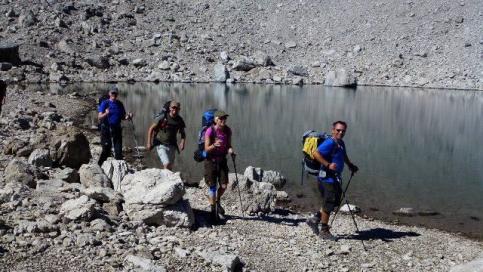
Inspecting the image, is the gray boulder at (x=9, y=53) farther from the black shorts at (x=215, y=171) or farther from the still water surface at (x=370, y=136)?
the black shorts at (x=215, y=171)

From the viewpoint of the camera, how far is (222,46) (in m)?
64.6

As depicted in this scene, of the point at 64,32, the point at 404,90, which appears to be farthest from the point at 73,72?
the point at 404,90

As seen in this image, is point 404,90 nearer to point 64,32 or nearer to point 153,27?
point 153,27

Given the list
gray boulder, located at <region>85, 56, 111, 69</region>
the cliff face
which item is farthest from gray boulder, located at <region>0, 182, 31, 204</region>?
gray boulder, located at <region>85, 56, 111, 69</region>

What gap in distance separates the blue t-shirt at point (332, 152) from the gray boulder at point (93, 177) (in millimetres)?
4811

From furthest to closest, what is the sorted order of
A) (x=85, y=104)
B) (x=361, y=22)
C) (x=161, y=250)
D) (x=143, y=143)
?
(x=361, y=22) < (x=85, y=104) < (x=143, y=143) < (x=161, y=250)

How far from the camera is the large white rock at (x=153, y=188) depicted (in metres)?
9.37

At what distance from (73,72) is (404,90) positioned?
3592 cm

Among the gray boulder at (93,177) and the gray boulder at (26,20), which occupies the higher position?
the gray boulder at (26,20)

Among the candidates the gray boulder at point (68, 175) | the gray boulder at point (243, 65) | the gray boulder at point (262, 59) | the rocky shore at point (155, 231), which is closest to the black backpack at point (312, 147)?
the rocky shore at point (155, 231)

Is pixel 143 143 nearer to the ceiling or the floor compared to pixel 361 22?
nearer to the floor

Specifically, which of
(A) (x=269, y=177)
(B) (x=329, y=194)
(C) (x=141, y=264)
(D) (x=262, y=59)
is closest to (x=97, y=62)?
(D) (x=262, y=59)

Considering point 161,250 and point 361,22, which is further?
point 361,22

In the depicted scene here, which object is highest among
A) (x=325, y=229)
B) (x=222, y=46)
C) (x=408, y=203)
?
(x=222, y=46)
